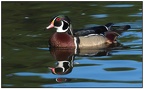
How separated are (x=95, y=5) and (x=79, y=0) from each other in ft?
4.07

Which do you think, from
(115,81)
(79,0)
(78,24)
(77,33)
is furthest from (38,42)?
(79,0)

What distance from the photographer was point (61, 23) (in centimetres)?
1770

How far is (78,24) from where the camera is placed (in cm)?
1961

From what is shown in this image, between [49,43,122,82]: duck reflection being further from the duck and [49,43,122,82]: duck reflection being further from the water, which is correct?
the duck

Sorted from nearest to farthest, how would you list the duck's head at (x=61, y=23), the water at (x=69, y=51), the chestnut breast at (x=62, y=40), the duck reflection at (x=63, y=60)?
the water at (x=69, y=51), the duck reflection at (x=63, y=60), the chestnut breast at (x=62, y=40), the duck's head at (x=61, y=23)

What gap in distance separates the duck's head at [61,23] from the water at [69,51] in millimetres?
489

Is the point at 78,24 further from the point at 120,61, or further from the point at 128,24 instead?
the point at 120,61

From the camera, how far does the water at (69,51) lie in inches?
543

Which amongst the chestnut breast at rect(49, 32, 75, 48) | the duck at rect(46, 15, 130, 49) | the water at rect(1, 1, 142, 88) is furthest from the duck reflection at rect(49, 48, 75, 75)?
the duck at rect(46, 15, 130, 49)

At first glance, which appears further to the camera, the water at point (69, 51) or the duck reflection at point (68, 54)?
the duck reflection at point (68, 54)

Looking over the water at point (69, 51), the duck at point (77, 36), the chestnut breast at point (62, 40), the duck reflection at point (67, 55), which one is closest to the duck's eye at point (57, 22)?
the duck at point (77, 36)

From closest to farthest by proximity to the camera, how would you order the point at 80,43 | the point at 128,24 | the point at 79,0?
the point at 80,43, the point at 128,24, the point at 79,0

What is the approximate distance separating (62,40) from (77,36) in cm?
40

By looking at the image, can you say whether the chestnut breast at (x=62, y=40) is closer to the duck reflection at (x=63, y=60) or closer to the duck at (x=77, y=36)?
the duck at (x=77, y=36)
